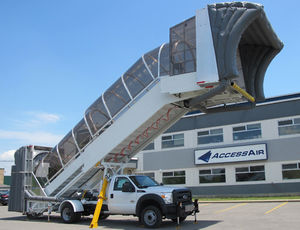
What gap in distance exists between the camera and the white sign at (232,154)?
23.7 m

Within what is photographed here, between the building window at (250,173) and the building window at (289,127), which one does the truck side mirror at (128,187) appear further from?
the building window at (289,127)

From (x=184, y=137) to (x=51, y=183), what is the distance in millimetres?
16069

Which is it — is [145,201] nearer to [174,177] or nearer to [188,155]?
[188,155]

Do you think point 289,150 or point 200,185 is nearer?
point 289,150

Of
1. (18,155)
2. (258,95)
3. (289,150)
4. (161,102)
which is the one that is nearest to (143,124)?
(161,102)

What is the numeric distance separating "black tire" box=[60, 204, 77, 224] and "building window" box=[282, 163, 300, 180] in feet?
53.7

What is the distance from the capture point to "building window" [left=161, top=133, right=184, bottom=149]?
27831 millimetres

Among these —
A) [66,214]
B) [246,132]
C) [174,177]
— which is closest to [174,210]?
[66,214]

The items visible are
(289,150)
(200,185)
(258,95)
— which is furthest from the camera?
(200,185)

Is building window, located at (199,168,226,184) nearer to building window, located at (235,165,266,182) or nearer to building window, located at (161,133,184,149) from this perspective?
building window, located at (235,165,266,182)

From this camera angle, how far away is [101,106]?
12398 mm

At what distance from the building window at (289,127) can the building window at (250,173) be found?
9.50ft

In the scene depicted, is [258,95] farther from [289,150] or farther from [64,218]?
[289,150]

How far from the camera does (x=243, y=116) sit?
25.0 metres
